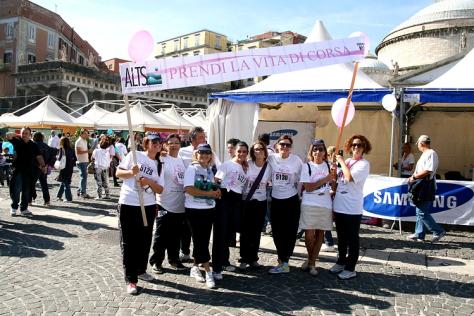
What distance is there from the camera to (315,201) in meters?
5.26

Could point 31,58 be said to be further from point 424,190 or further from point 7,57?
point 424,190

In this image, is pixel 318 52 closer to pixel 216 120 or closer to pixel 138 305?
pixel 138 305

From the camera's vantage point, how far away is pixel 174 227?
207 inches

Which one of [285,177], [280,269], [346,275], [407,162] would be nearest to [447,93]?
[407,162]

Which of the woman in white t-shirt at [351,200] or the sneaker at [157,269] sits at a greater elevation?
the woman in white t-shirt at [351,200]

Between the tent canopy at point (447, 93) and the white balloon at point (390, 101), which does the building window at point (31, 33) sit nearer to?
the white balloon at point (390, 101)

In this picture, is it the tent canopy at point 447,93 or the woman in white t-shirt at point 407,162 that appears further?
the woman in white t-shirt at point 407,162

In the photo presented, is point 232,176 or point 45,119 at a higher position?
point 45,119

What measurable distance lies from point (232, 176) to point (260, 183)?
0.44 metres

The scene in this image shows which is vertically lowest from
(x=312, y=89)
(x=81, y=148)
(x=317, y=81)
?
(x=81, y=148)

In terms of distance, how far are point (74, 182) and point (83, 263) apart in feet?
31.3

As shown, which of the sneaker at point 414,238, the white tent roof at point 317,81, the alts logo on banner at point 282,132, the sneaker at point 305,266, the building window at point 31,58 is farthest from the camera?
the building window at point 31,58

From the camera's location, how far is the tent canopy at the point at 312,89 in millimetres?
8734

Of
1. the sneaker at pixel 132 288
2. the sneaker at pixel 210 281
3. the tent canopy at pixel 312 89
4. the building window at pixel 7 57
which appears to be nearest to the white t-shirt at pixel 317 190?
the sneaker at pixel 210 281
